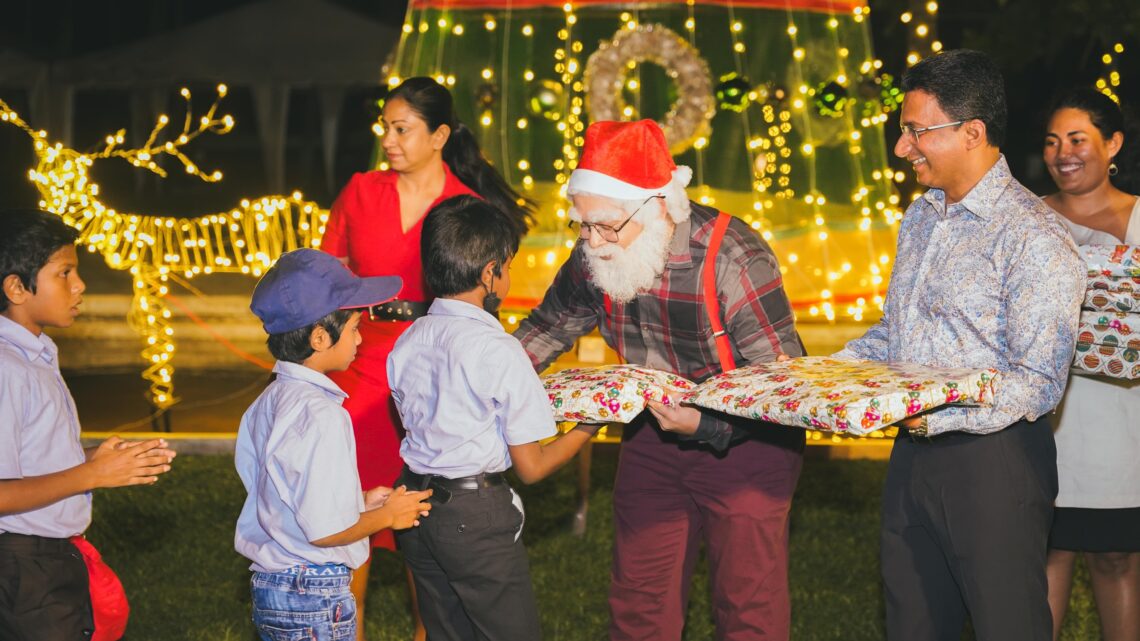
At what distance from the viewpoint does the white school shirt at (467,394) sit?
3.28 metres

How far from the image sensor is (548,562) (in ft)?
19.7

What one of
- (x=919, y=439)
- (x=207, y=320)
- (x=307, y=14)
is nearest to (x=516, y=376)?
(x=919, y=439)

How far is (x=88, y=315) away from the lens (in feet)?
40.1

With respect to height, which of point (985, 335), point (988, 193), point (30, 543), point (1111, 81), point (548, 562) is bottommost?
point (548, 562)

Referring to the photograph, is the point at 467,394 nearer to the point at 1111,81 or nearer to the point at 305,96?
the point at 1111,81

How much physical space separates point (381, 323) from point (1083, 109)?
247 cm

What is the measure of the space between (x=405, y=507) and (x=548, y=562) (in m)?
2.81

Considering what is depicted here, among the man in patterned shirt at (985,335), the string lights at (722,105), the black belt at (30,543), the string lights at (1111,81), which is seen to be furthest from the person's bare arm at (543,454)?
the string lights at (722,105)

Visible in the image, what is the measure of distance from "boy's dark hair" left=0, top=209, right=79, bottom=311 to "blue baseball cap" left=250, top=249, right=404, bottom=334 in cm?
64

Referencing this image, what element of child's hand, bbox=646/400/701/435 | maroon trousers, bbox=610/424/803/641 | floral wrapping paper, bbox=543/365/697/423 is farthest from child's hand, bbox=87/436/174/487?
maroon trousers, bbox=610/424/803/641

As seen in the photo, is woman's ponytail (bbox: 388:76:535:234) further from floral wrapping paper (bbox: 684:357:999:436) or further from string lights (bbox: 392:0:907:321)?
string lights (bbox: 392:0:907:321)

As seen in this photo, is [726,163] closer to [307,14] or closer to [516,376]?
[516,376]

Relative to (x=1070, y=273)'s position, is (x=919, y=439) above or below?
below

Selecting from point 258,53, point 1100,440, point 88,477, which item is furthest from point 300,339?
point 258,53
